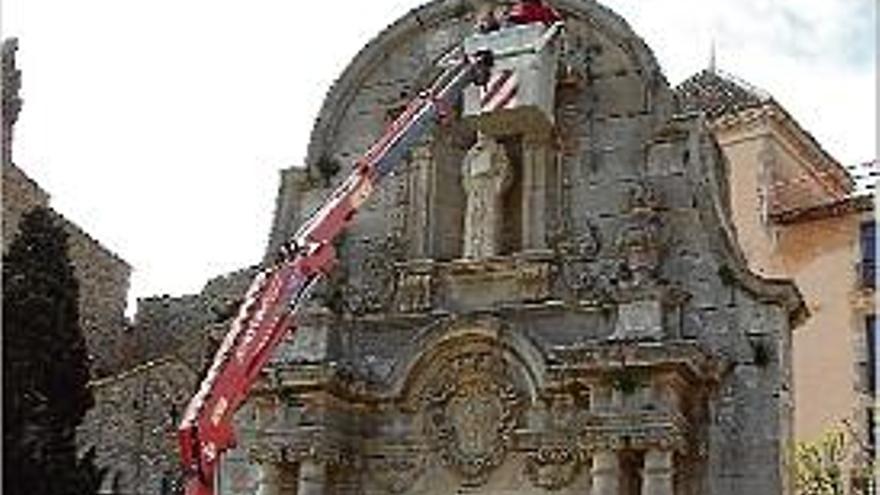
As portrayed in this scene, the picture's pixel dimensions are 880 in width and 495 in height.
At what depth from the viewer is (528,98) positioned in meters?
14.2

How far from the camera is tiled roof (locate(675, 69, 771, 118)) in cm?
2569

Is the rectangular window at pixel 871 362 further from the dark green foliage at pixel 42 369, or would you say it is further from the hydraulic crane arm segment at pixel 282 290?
the dark green foliage at pixel 42 369

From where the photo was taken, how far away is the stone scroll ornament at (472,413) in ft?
44.6

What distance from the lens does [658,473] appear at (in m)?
12.6

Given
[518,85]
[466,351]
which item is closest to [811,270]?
[518,85]

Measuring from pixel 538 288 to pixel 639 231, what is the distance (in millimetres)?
983

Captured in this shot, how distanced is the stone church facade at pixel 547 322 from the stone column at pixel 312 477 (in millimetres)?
17

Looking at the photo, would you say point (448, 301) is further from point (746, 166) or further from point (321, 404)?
point (746, 166)

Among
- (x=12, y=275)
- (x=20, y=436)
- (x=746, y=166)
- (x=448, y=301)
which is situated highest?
(x=746, y=166)

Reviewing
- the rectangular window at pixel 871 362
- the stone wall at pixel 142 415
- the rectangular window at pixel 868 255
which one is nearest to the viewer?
the stone wall at pixel 142 415

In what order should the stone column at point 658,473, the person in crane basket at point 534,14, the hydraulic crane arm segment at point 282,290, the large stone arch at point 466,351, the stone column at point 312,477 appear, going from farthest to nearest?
the person in crane basket at point 534,14, the stone column at point 312,477, the large stone arch at point 466,351, the stone column at point 658,473, the hydraulic crane arm segment at point 282,290

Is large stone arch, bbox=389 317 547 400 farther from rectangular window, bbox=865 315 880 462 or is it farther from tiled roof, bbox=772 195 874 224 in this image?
tiled roof, bbox=772 195 874 224

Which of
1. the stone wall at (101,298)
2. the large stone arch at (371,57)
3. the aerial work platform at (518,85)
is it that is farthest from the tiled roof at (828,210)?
the aerial work platform at (518,85)

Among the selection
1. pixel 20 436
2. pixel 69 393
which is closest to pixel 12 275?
pixel 69 393
